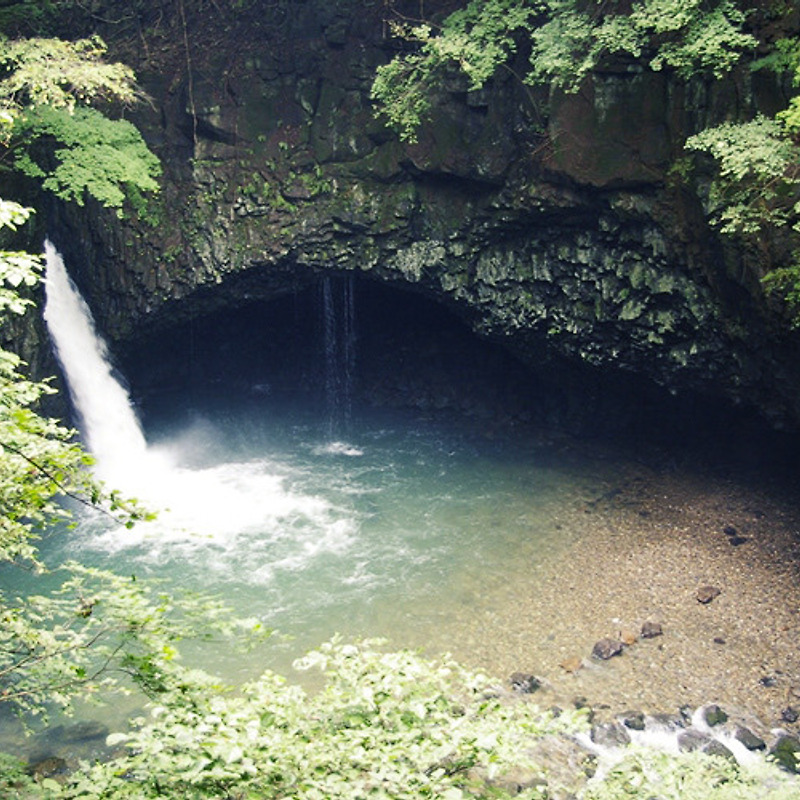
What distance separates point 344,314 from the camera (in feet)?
63.9

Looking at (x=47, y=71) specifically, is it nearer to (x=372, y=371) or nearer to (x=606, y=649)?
(x=372, y=371)

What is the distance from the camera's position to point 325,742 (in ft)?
16.5

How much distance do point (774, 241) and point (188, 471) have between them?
12043mm

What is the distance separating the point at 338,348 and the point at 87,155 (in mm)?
7952

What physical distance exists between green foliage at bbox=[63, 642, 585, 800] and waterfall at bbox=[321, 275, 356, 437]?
13.3m

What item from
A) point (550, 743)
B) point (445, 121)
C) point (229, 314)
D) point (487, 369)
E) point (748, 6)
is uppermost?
point (748, 6)

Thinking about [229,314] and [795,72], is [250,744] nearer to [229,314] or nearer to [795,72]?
[795,72]

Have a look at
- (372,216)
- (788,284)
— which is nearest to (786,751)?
(788,284)

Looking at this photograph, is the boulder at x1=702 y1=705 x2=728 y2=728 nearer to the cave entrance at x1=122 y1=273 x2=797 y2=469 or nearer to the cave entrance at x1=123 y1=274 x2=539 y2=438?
the cave entrance at x1=122 y1=273 x2=797 y2=469

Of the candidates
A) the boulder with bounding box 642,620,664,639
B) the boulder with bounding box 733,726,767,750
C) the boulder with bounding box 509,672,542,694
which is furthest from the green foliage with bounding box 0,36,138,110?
the boulder with bounding box 733,726,767,750

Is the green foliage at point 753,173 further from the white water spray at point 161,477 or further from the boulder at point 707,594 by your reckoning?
the white water spray at point 161,477

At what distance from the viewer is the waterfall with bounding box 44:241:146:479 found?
16.2 meters

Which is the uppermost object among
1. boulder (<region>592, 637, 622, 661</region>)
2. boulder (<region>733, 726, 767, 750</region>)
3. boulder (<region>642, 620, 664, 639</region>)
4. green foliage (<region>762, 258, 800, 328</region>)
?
green foliage (<region>762, 258, 800, 328</region>)

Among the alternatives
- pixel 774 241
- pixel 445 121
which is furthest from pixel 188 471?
pixel 774 241
